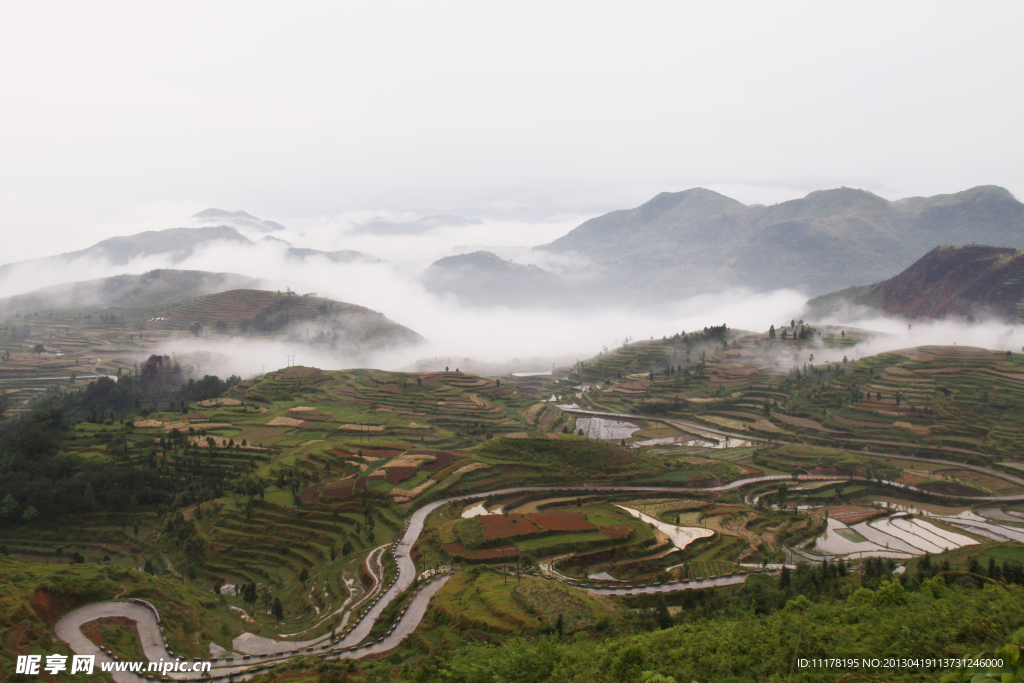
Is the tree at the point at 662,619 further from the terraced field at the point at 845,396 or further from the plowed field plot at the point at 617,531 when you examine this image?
the terraced field at the point at 845,396

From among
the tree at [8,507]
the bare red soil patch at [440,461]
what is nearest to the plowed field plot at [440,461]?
the bare red soil patch at [440,461]

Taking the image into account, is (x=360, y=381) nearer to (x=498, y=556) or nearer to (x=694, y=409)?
(x=694, y=409)

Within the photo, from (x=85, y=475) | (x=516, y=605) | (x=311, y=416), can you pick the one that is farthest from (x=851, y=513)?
(x=85, y=475)

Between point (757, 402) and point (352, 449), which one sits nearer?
point (352, 449)

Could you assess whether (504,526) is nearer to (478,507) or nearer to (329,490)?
(478,507)

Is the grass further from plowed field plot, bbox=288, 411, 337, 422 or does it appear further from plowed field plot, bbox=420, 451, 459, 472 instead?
plowed field plot, bbox=288, 411, 337, 422

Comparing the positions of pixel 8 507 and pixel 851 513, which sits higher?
pixel 8 507

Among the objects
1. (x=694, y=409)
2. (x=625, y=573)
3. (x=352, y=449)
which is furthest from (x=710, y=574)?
(x=694, y=409)
